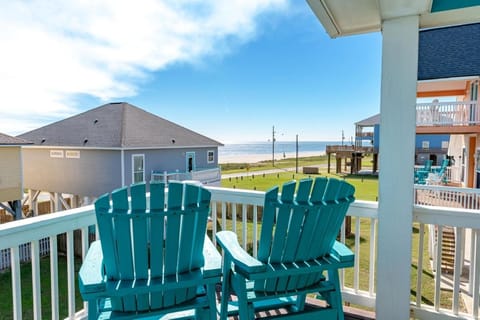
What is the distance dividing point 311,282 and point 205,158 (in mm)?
13341

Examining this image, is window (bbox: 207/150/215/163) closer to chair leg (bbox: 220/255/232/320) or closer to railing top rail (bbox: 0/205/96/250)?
railing top rail (bbox: 0/205/96/250)

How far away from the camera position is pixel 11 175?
31.6ft

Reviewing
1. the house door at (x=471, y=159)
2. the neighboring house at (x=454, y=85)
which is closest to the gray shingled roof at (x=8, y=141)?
the neighboring house at (x=454, y=85)

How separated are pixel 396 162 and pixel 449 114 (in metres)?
9.23

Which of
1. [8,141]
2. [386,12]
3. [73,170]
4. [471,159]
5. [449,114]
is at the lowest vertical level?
[73,170]

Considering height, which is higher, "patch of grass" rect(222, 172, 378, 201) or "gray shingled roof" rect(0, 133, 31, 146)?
"gray shingled roof" rect(0, 133, 31, 146)

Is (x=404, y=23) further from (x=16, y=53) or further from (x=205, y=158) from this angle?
(x=205, y=158)

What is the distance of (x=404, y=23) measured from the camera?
1933 millimetres

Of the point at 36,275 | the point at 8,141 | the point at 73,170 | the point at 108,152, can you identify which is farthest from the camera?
the point at 73,170

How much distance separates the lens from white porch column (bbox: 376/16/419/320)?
194 cm

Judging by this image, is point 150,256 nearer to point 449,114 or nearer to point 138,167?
point 449,114

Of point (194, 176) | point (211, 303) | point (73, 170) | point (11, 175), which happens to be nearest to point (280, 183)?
point (194, 176)

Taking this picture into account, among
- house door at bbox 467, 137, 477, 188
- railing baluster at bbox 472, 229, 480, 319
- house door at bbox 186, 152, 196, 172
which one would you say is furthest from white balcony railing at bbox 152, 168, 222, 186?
railing baluster at bbox 472, 229, 480, 319

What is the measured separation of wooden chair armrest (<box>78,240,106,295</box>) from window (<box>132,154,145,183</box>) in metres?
10.6
